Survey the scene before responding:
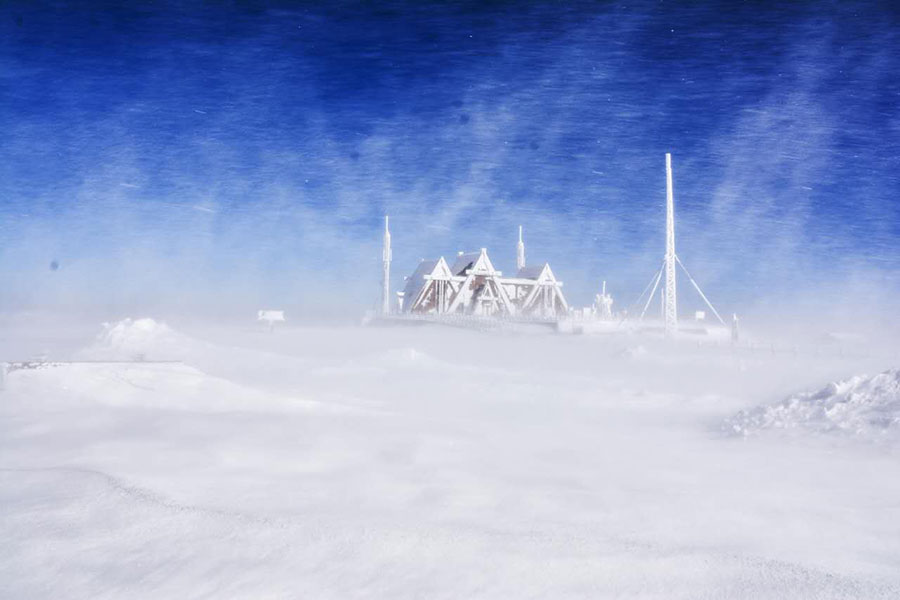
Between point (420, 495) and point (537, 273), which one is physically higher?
point (537, 273)

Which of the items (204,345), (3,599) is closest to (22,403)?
(3,599)

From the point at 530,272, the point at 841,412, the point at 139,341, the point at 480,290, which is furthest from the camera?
the point at 530,272

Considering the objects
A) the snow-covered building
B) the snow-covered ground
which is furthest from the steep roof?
the snow-covered ground

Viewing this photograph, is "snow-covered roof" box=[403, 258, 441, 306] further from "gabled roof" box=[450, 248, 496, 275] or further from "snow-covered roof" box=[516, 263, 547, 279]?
"snow-covered roof" box=[516, 263, 547, 279]

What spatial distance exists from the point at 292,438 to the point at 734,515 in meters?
4.09

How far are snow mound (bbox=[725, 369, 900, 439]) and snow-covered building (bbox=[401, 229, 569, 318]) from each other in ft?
74.8

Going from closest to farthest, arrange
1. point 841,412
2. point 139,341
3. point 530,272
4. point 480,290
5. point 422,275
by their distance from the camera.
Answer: point 841,412, point 139,341, point 422,275, point 480,290, point 530,272

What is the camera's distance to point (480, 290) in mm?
33375

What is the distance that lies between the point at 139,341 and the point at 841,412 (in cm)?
1553

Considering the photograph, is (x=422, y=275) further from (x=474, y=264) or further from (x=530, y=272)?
(x=530, y=272)

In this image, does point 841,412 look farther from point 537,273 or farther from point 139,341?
point 537,273

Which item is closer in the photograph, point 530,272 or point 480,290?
point 480,290

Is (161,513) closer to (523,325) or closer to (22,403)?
(22,403)

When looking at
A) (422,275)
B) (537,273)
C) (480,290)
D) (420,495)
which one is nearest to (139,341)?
(420,495)
